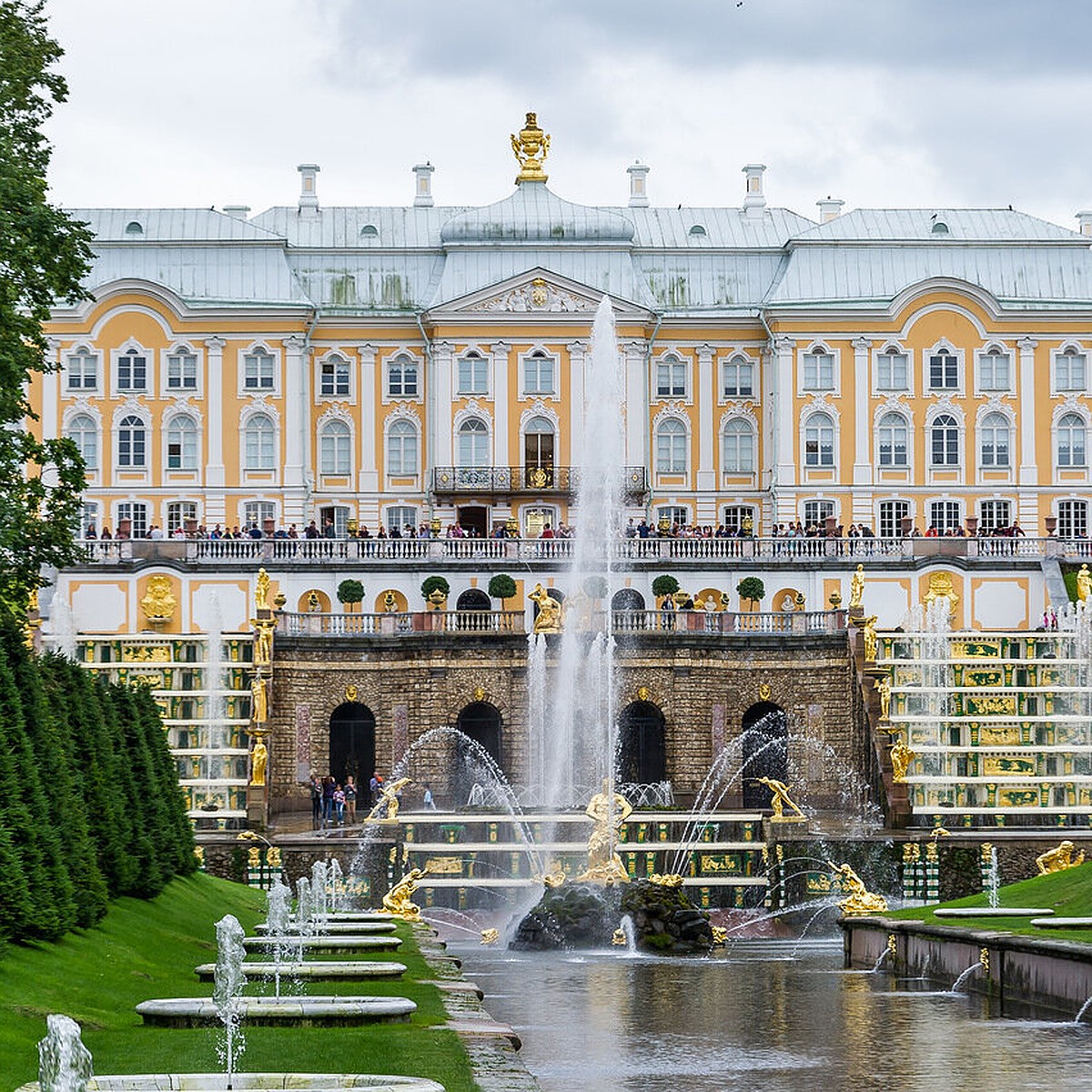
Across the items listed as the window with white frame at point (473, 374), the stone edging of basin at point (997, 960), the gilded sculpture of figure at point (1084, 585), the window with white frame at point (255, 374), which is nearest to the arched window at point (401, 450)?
the window with white frame at point (473, 374)

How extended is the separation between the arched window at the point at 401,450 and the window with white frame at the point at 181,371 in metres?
7.46

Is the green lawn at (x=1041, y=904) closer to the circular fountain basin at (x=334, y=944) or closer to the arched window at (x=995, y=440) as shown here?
the circular fountain basin at (x=334, y=944)

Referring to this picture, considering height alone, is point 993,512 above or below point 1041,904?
above

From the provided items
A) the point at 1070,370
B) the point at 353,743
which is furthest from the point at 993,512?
the point at 353,743

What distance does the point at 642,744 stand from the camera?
2645 inches

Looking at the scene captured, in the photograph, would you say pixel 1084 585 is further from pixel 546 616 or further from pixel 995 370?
pixel 995 370

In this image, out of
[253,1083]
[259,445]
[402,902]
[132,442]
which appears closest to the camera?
[253,1083]

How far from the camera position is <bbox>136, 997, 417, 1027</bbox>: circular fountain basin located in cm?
2131

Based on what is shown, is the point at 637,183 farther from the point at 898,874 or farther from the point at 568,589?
the point at 898,874

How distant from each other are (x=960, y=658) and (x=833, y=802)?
5037 millimetres

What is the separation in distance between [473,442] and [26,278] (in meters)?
53.4

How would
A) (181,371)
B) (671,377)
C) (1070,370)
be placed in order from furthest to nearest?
(671,377) → (1070,370) → (181,371)

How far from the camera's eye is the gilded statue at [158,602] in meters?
74.3

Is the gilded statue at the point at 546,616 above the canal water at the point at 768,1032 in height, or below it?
above
